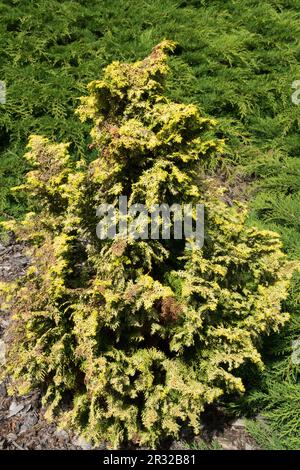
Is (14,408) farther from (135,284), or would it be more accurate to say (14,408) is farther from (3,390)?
(135,284)

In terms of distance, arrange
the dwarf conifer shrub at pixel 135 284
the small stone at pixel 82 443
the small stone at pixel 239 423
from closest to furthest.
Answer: the dwarf conifer shrub at pixel 135 284
the small stone at pixel 82 443
the small stone at pixel 239 423

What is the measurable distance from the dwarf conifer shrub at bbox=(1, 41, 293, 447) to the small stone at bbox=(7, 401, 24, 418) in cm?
23

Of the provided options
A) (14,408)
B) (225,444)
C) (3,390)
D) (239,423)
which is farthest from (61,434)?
(239,423)

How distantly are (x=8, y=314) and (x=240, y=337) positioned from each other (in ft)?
5.18

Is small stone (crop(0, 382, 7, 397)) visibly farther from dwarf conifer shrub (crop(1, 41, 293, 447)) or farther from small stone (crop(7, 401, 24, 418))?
dwarf conifer shrub (crop(1, 41, 293, 447))

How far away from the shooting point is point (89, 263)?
2.55 metres

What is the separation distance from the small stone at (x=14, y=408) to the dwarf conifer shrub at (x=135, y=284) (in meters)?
0.23

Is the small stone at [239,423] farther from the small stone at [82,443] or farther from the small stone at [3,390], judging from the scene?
the small stone at [3,390]

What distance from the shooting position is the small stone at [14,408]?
2686mm

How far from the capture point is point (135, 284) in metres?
2.26

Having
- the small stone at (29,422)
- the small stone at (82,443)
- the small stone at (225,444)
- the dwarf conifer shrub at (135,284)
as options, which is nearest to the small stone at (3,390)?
the small stone at (29,422)

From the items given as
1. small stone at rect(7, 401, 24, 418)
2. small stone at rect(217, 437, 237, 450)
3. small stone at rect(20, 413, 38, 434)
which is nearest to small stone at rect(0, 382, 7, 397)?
small stone at rect(7, 401, 24, 418)
